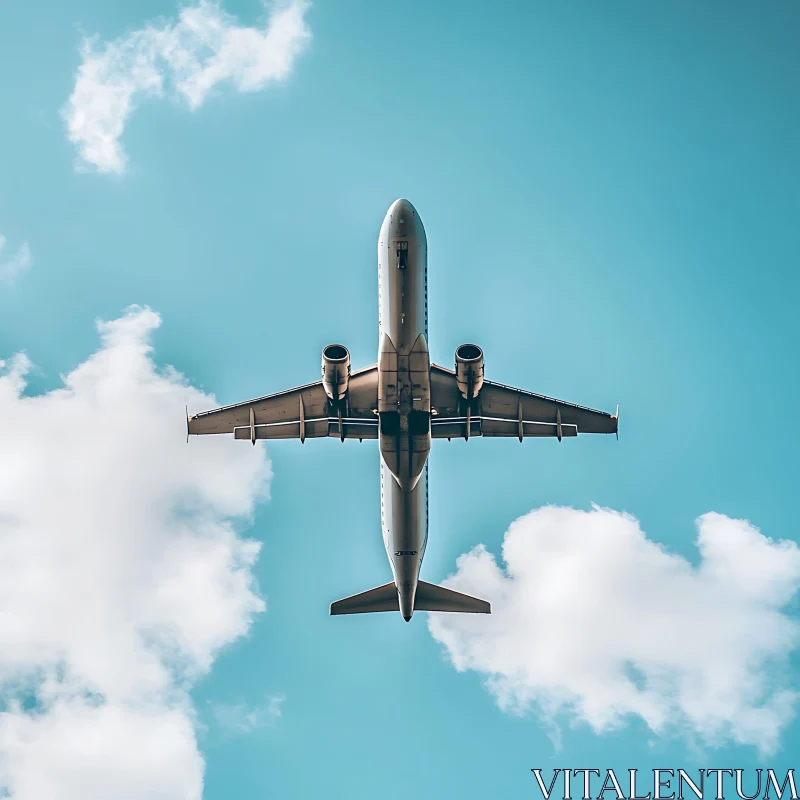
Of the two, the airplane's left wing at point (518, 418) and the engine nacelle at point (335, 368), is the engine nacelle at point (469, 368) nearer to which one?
the airplane's left wing at point (518, 418)

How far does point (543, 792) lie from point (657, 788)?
5489 millimetres

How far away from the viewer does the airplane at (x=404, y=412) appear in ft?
124

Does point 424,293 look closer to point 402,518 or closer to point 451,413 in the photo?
point 451,413

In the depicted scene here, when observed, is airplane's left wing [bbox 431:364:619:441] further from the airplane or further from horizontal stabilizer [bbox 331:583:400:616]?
horizontal stabilizer [bbox 331:583:400:616]

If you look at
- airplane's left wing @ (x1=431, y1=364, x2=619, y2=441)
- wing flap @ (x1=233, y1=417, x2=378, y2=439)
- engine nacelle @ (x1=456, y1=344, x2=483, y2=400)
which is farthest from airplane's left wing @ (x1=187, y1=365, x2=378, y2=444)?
engine nacelle @ (x1=456, y1=344, x2=483, y2=400)

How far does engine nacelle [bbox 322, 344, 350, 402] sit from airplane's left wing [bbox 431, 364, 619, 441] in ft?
17.6

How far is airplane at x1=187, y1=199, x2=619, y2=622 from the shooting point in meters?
37.7

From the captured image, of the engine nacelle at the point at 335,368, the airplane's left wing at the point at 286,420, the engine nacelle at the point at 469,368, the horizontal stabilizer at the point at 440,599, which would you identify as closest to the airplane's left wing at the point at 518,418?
the engine nacelle at the point at 469,368

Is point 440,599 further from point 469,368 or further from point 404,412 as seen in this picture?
point 469,368

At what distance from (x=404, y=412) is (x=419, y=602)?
13.1m

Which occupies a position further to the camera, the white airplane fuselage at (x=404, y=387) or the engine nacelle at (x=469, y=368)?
the engine nacelle at (x=469, y=368)

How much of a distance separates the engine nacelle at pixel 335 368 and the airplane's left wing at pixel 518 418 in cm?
535

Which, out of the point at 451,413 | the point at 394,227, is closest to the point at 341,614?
the point at 451,413

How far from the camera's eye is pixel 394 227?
37.0 m
